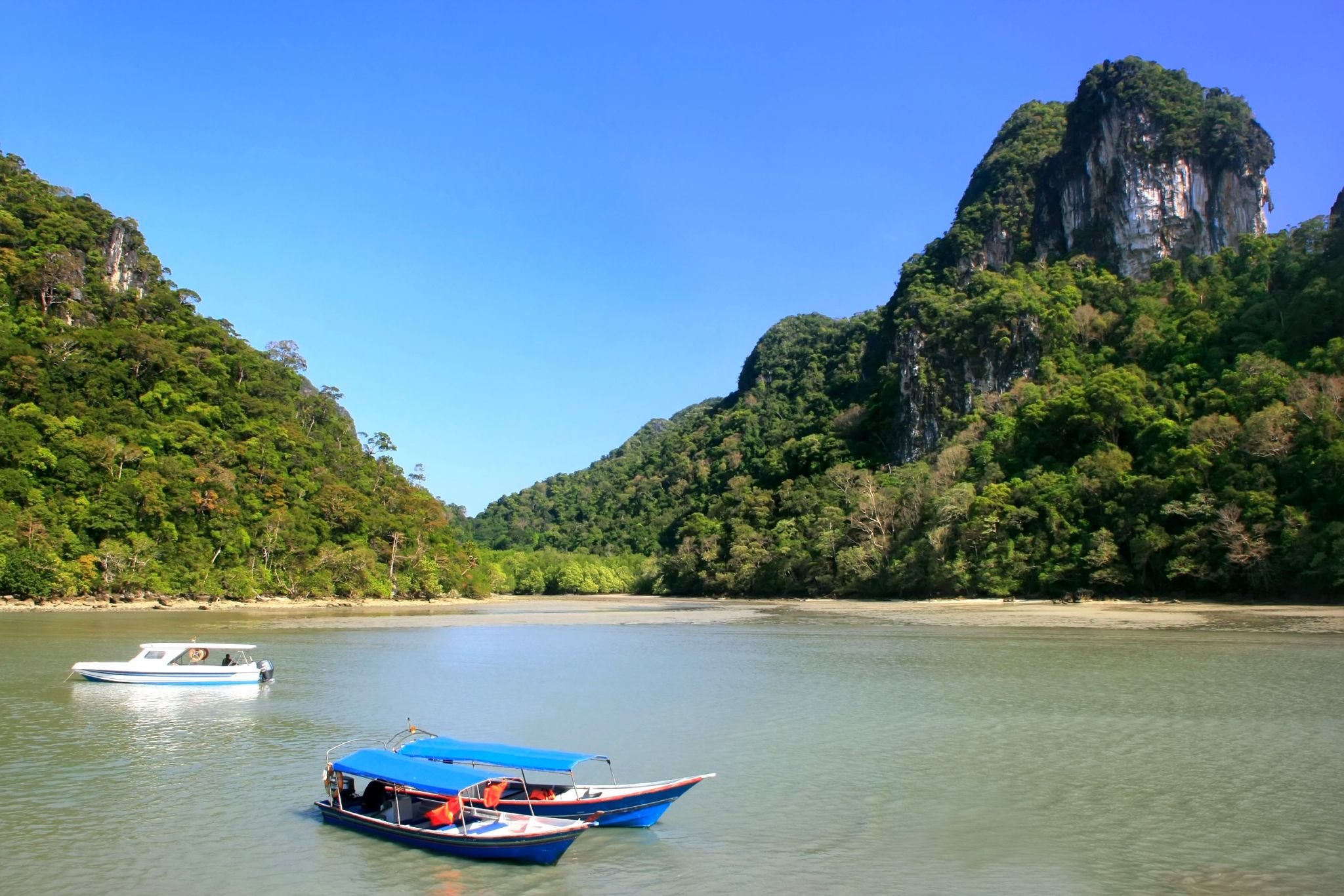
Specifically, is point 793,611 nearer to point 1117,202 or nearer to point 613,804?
point 613,804

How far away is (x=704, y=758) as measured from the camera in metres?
17.4

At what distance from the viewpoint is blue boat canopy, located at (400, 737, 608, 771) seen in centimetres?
1294

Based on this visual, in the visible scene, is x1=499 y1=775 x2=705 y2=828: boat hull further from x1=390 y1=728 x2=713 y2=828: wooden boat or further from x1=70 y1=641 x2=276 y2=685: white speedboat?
x1=70 y1=641 x2=276 y2=685: white speedboat

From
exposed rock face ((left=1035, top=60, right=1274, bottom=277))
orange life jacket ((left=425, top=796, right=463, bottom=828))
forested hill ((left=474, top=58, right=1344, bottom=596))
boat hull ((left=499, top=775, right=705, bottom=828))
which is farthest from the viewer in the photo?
exposed rock face ((left=1035, top=60, right=1274, bottom=277))

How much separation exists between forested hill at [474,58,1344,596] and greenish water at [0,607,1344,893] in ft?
63.0

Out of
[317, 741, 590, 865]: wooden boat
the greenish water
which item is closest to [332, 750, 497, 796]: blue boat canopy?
[317, 741, 590, 865]: wooden boat

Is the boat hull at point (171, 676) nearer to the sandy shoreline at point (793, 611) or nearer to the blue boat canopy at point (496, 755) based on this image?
the blue boat canopy at point (496, 755)

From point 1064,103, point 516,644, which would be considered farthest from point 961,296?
point 516,644

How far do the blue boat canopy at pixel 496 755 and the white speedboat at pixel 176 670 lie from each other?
14148mm

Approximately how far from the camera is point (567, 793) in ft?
43.0

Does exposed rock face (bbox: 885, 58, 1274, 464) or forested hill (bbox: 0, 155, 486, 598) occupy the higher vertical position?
exposed rock face (bbox: 885, 58, 1274, 464)

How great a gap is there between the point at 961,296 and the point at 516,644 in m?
83.1

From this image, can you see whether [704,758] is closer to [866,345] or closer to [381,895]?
[381,895]

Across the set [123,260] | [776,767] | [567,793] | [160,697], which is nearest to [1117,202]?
[776,767]
